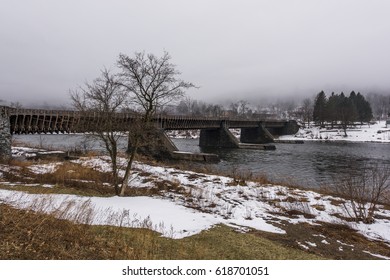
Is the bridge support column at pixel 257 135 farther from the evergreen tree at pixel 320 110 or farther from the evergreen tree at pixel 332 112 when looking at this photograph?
the evergreen tree at pixel 320 110

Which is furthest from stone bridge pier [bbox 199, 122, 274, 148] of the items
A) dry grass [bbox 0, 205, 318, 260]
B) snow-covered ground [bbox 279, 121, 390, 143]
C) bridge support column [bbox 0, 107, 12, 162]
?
dry grass [bbox 0, 205, 318, 260]

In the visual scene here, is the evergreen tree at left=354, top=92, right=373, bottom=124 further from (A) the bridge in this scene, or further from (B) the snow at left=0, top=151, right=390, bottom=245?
(B) the snow at left=0, top=151, right=390, bottom=245

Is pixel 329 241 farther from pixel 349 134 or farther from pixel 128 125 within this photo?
pixel 349 134

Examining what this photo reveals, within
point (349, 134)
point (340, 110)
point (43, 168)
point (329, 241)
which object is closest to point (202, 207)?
point (329, 241)

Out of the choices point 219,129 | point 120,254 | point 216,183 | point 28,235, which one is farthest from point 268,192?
point 219,129

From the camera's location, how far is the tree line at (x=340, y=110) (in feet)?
368

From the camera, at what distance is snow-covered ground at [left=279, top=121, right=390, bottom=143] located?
93.4 m

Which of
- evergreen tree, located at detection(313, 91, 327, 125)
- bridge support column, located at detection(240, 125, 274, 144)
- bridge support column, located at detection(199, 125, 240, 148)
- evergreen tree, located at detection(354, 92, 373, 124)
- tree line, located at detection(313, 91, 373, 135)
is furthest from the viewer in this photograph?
evergreen tree, located at detection(354, 92, 373, 124)

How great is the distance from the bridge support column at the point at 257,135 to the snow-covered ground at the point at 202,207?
74.6 m

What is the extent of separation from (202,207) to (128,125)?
7.63 meters

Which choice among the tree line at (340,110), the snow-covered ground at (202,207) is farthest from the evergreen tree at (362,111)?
the snow-covered ground at (202,207)

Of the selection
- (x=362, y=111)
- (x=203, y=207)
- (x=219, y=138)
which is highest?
(x=362, y=111)

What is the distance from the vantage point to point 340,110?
376 feet

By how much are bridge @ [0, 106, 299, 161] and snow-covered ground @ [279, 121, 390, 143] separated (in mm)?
6614
